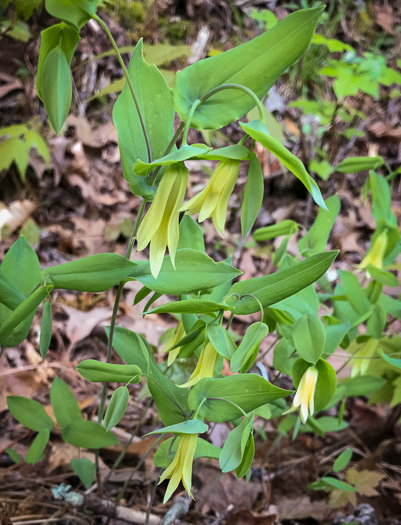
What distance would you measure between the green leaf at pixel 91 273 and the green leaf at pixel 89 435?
0.34 metres

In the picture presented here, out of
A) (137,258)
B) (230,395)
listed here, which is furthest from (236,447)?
(137,258)

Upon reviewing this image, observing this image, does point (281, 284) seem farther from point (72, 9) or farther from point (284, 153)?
point (72, 9)

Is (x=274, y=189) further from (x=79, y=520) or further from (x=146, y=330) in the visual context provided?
(x=79, y=520)

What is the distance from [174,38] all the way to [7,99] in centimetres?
112

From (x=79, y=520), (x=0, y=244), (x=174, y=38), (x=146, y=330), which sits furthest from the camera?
(x=174, y=38)

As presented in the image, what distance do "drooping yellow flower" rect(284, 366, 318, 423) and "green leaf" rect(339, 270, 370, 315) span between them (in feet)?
1.29

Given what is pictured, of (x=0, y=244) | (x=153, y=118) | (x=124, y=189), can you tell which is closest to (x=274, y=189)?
(x=124, y=189)

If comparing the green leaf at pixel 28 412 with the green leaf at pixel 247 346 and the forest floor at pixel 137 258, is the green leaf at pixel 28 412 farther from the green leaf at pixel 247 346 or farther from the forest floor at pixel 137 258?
the green leaf at pixel 247 346

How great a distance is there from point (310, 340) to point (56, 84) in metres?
0.56

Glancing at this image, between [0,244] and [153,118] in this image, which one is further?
[0,244]

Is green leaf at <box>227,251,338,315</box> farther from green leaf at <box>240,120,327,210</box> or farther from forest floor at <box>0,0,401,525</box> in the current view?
forest floor at <box>0,0,401,525</box>

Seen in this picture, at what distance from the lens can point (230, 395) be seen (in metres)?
0.67

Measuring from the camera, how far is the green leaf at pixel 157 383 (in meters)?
0.74

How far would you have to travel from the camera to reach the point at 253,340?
664mm
